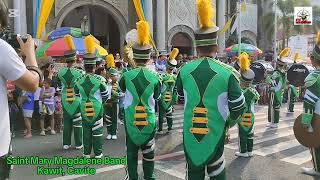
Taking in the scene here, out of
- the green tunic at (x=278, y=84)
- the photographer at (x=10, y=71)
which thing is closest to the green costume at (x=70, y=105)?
the photographer at (x=10, y=71)

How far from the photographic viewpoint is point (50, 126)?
1029 cm

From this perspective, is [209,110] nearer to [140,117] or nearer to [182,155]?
[140,117]

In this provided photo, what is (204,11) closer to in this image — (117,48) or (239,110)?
(239,110)

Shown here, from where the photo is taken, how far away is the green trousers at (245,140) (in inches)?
289

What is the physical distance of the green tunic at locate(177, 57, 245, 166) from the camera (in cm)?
397

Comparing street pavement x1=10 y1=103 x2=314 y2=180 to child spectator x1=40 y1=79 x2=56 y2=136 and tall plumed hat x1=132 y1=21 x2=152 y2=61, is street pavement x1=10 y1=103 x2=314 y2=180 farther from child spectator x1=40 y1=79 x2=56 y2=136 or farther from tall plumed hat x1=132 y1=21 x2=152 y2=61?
tall plumed hat x1=132 y1=21 x2=152 y2=61

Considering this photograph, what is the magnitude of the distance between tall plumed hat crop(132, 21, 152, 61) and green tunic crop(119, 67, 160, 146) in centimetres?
21

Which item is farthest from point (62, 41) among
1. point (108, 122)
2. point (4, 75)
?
point (4, 75)

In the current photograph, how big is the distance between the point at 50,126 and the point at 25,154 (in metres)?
2.54

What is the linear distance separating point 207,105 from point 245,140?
366cm

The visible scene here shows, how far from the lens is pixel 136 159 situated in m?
5.27

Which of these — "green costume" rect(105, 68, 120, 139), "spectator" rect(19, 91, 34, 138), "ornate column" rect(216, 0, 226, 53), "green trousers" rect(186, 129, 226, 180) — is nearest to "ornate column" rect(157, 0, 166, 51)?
"ornate column" rect(216, 0, 226, 53)

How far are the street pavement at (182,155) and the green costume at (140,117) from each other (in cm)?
91

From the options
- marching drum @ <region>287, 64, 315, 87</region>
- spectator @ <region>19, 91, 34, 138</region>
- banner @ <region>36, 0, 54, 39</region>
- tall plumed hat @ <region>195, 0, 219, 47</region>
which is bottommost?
spectator @ <region>19, 91, 34, 138</region>
